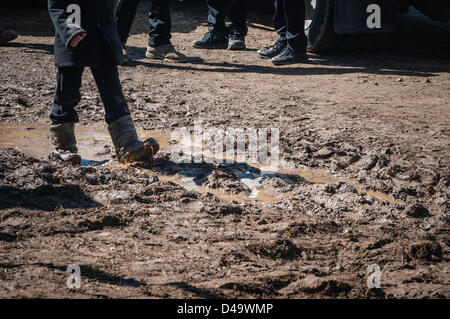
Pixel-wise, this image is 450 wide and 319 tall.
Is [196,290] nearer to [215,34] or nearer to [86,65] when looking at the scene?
[86,65]

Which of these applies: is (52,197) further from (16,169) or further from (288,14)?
(288,14)

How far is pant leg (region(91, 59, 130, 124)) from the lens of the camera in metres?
3.43

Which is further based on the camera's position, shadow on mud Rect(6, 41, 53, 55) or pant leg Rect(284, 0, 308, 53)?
shadow on mud Rect(6, 41, 53, 55)

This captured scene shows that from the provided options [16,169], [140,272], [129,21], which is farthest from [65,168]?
[129,21]

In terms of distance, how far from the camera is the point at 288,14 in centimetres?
599

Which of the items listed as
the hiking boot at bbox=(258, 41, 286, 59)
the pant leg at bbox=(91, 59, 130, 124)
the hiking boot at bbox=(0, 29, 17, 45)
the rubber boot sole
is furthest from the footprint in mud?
the hiking boot at bbox=(0, 29, 17, 45)

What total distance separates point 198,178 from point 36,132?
1357 millimetres

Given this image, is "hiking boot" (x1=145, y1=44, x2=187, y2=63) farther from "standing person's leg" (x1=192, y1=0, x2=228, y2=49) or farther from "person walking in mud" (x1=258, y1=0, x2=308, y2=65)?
"person walking in mud" (x1=258, y1=0, x2=308, y2=65)

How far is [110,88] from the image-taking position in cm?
348

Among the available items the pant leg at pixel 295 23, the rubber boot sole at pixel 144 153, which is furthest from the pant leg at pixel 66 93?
the pant leg at pixel 295 23

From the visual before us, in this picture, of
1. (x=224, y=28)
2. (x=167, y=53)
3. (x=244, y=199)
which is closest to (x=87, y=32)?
(x=244, y=199)

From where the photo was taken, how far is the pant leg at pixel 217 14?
675 cm

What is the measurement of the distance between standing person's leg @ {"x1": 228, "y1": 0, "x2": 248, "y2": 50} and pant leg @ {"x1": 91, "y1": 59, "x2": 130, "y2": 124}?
365 cm

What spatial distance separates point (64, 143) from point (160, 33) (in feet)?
9.81
